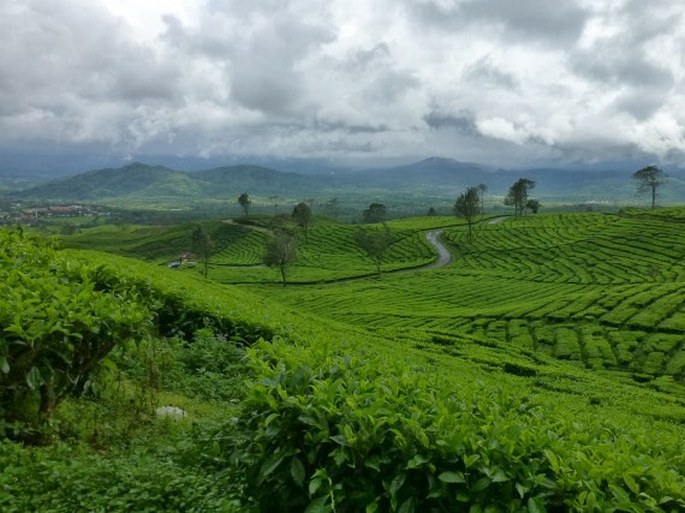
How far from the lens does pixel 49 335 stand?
6.75m

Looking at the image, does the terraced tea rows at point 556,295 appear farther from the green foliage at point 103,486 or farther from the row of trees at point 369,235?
the green foliage at point 103,486

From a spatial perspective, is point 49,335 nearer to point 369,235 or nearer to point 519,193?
point 369,235

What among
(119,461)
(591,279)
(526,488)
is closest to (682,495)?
(526,488)

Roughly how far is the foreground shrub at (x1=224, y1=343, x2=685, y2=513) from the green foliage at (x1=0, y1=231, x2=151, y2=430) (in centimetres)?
279

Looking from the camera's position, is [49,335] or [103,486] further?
[49,335]

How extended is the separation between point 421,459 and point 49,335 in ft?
16.1

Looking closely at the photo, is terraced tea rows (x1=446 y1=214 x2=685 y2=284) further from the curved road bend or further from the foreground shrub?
the foreground shrub

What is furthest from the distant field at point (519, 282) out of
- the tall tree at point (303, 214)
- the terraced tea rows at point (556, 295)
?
the tall tree at point (303, 214)

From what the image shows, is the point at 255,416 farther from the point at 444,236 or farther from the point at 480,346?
the point at 444,236

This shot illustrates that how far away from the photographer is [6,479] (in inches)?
245

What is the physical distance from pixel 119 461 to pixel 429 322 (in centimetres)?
4709

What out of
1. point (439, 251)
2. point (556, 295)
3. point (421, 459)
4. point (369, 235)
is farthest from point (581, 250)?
point (421, 459)

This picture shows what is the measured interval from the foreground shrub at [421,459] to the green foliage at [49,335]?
9.15ft

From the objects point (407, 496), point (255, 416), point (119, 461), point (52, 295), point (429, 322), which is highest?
point (52, 295)
